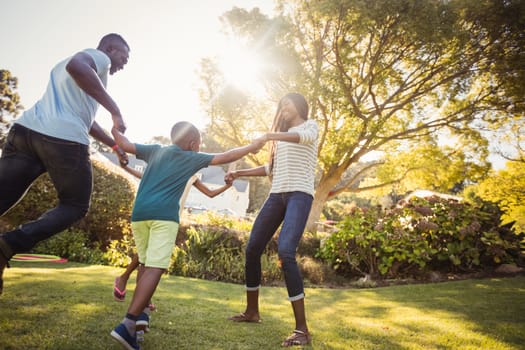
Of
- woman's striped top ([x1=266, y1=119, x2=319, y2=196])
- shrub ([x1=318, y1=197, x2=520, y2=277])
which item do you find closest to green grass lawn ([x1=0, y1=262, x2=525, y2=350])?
woman's striped top ([x1=266, y1=119, x2=319, y2=196])

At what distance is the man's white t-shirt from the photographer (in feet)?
7.22

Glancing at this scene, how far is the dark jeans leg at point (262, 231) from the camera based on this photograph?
3117 millimetres

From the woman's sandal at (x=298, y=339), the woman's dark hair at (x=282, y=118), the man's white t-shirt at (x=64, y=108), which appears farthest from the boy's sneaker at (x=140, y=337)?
the woman's dark hair at (x=282, y=118)

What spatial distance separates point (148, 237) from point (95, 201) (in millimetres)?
5957

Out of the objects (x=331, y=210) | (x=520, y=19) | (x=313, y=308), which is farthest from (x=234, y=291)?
(x=331, y=210)

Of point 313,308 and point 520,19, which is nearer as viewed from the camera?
point 313,308

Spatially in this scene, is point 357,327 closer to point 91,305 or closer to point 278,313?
point 278,313

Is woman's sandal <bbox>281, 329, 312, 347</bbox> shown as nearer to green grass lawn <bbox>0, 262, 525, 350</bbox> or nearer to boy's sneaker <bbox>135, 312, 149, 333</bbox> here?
green grass lawn <bbox>0, 262, 525, 350</bbox>

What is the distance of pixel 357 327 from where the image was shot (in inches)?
126

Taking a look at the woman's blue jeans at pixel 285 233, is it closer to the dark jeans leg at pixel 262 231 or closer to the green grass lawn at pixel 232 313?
the dark jeans leg at pixel 262 231

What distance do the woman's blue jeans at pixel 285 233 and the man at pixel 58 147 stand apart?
1.55 meters

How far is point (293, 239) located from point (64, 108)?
6.80ft

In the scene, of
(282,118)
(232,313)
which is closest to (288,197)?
(282,118)

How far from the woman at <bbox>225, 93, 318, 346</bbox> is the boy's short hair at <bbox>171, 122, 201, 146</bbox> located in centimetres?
65
